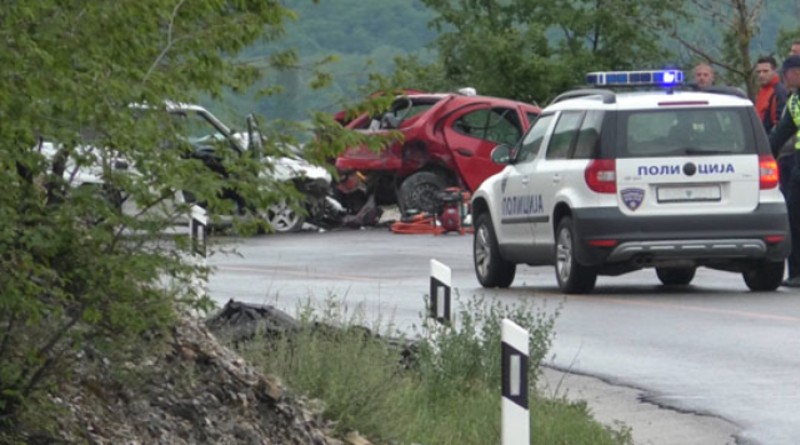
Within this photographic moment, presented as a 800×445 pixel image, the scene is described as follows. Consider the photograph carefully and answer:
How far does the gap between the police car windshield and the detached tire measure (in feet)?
46.4

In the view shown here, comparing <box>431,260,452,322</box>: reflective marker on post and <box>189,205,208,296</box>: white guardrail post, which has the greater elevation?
<box>189,205,208,296</box>: white guardrail post

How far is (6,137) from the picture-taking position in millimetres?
6336

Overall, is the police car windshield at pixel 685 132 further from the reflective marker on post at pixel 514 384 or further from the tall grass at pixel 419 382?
the reflective marker on post at pixel 514 384

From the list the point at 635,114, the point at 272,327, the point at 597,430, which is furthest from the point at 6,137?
the point at 635,114

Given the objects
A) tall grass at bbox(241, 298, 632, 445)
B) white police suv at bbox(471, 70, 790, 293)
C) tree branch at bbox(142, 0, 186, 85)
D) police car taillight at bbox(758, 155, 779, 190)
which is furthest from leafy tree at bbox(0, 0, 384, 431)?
police car taillight at bbox(758, 155, 779, 190)

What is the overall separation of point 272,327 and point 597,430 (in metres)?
2.04

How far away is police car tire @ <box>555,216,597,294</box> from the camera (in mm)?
18953

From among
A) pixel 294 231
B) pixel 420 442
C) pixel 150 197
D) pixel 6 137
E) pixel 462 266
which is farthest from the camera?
pixel 294 231

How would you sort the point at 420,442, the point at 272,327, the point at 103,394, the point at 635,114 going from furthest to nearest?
the point at 635,114, the point at 272,327, the point at 420,442, the point at 103,394

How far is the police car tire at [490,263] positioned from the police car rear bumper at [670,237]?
1882 millimetres

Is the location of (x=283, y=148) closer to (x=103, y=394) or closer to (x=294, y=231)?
(x=103, y=394)

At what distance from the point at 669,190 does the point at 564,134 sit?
4.21 feet

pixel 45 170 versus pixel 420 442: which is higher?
pixel 45 170

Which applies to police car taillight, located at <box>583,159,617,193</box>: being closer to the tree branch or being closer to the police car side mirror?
the police car side mirror
